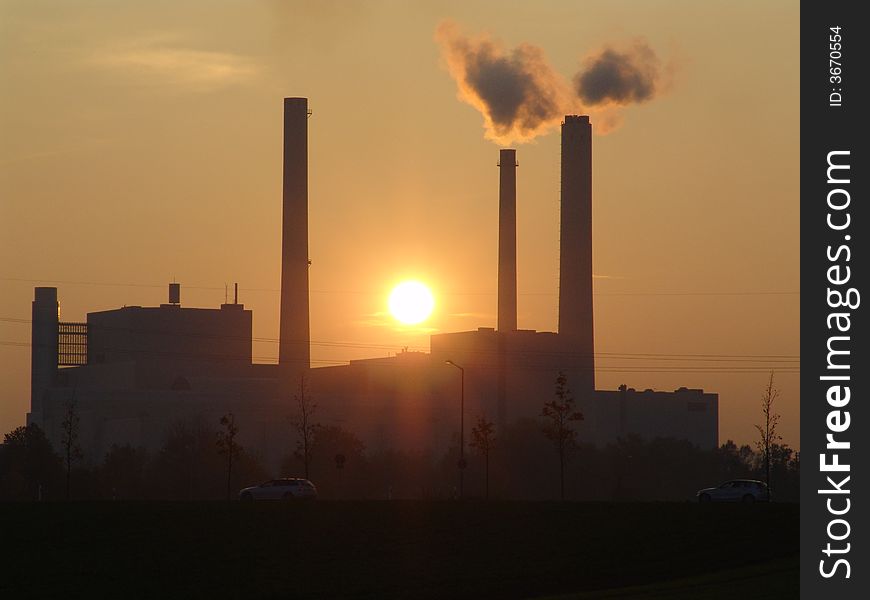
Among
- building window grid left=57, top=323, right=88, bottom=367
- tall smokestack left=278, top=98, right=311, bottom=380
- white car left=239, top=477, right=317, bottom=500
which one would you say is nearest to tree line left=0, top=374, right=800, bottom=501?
tall smokestack left=278, top=98, right=311, bottom=380

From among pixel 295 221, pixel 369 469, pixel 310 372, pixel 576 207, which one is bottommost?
pixel 369 469

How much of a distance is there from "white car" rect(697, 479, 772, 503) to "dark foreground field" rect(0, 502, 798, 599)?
6630 mm

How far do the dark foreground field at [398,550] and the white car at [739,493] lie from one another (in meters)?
6.63

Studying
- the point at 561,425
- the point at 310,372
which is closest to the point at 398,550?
the point at 561,425

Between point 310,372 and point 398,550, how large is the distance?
319ft

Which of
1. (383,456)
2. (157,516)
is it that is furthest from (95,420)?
(157,516)

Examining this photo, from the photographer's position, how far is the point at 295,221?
138m

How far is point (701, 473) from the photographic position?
151 meters

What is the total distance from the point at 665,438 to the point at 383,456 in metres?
38.9

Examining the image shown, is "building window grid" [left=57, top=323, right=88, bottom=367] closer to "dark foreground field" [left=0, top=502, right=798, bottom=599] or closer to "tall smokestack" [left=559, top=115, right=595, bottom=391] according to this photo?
"tall smokestack" [left=559, top=115, right=595, bottom=391]

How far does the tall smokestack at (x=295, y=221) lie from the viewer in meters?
138

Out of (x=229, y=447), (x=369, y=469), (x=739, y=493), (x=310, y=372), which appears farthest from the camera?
(x=310, y=372)

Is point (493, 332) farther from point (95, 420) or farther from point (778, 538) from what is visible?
point (778, 538)

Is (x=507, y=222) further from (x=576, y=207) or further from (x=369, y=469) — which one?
(x=369, y=469)
